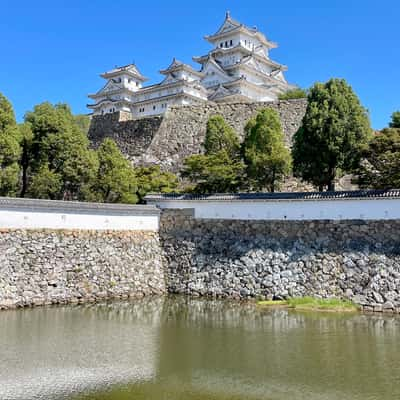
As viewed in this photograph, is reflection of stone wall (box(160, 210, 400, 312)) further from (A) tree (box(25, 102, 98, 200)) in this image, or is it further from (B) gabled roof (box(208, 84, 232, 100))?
(B) gabled roof (box(208, 84, 232, 100))

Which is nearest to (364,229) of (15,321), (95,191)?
(15,321)

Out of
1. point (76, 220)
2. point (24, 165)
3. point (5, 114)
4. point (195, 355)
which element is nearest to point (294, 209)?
point (76, 220)

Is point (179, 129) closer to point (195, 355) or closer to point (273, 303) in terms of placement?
point (273, 303)

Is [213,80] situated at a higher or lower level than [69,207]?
higher

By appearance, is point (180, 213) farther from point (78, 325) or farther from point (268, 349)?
point (268, 349)

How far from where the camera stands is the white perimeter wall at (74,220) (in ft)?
45.3

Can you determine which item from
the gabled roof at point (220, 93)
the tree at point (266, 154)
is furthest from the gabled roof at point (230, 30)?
the tree at point (266, 154)

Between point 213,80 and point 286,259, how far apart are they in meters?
26.0

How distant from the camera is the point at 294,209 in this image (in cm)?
1572

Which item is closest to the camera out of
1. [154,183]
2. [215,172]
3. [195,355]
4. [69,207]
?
[195,355]

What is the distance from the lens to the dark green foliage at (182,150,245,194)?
20175mm

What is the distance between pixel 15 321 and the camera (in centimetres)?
1138

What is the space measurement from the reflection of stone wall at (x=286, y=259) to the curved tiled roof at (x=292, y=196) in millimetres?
826

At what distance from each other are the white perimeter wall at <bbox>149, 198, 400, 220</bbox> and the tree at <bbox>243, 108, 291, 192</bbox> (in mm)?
4539
